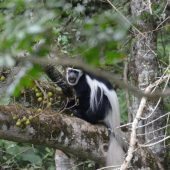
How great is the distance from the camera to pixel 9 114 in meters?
2.38

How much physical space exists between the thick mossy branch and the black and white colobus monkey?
76 cm

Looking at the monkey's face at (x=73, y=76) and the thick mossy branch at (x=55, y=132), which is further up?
the monkey's face at (x=73, y=76)

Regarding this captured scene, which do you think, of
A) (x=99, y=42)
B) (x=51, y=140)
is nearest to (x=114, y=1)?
(x=51, y=140)

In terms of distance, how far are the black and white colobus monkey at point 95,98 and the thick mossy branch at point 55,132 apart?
762 millimetres

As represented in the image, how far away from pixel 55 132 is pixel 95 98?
1.46 m

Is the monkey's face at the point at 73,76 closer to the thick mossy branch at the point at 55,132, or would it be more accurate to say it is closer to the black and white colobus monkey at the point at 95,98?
the black and white colobus monkey at the point at 95,98

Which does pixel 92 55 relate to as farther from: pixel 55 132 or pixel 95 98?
pixel 95 98

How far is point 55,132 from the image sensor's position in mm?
2479

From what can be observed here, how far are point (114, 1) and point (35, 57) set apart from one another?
3113 mm

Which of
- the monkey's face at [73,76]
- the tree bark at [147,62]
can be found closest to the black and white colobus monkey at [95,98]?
the monkey's face at [73,76]

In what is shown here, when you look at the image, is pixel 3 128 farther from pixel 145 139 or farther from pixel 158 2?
pixel 158 2

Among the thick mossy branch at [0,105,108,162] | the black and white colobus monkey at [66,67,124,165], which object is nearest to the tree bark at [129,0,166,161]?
the black and white colobus monkey at [66,67,124,165]

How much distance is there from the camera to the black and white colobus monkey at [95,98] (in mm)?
3578

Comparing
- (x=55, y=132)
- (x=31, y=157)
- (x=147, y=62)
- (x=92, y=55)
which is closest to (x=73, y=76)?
(x=147, y=62)
